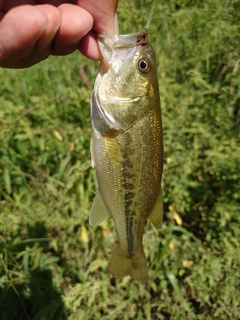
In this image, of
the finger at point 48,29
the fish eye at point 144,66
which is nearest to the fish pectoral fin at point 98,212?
the fish eye at point 144,66

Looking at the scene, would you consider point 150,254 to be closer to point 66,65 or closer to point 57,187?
point 57,187

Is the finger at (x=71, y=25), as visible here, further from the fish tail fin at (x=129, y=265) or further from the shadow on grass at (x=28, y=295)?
the shadow on grass at (x=28, y=295)

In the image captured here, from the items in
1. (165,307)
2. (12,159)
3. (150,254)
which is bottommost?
(165,307)

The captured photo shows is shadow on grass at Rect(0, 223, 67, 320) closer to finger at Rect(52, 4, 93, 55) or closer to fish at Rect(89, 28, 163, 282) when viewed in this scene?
fish at Rect(89, 28, 163, 282)

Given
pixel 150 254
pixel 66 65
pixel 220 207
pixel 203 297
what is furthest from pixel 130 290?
pixel 66 65

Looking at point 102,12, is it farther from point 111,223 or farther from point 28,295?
point 28,295

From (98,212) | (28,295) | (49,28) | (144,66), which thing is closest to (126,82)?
(144,66)

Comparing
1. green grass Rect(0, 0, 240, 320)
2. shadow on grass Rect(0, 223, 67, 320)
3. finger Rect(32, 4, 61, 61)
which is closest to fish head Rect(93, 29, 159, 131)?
finger Rect(32, 4, 61, 61)

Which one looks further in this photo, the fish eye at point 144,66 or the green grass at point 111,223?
the green grass at point 111,223
